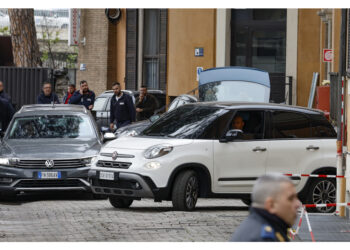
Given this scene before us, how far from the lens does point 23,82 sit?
28.3 meters

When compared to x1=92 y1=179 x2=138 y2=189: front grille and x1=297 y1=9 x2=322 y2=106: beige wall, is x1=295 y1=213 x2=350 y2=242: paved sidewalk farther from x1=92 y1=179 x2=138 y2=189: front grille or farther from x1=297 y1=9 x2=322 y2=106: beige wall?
x1=297 y1=9 x2=322 y2=106: beige wall

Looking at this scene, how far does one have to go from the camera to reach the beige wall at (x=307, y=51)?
29.5m

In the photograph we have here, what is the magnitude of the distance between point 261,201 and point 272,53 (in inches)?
1110

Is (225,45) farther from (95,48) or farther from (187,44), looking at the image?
(95,48)

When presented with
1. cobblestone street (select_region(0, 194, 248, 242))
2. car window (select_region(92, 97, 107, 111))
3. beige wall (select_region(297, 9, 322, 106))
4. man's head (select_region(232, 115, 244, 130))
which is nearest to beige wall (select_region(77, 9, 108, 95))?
car window (select_region(92, 97, 107, 111))

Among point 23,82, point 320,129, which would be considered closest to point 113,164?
point 320,129

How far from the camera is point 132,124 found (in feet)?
67.2

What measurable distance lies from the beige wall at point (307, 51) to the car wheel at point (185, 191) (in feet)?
57.8

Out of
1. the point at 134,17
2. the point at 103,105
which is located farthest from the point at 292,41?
the point at 134,17

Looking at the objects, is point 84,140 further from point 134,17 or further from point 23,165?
point 134,17

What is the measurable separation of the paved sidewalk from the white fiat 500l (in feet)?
3.67

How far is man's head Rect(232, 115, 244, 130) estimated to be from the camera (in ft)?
42.4

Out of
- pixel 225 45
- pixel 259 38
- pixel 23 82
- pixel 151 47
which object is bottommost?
pixel 23 82

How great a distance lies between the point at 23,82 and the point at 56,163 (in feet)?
47.5
